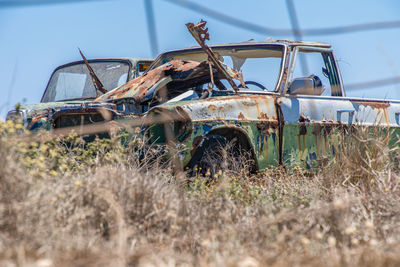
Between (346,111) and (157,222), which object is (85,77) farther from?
(157,222)

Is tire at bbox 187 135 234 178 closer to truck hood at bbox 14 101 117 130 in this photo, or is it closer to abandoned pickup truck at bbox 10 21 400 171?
abandoned pickup truck at bbox 10 21 400 171

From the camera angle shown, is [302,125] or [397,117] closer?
[302,125]

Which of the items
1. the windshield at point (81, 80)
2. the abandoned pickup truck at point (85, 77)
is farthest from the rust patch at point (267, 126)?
the windshield at point (81, 80)

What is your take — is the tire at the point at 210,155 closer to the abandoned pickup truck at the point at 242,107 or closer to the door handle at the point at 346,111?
the abandoned pickup truck at the point at 242,107

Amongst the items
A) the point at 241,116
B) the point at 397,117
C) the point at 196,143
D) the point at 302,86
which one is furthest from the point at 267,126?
the point at 397,117

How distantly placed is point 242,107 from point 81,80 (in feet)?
10.5

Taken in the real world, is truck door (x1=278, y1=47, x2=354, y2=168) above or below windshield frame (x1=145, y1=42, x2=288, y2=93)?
below

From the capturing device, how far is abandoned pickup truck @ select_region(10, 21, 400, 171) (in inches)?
182

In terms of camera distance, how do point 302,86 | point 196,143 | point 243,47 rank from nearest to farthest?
point 196,143 < point 302,86 < point 243,47

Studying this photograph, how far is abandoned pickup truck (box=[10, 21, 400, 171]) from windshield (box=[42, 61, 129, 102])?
149cm

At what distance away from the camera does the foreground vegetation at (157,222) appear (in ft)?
→ 8.26

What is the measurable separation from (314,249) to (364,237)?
44 centimetres

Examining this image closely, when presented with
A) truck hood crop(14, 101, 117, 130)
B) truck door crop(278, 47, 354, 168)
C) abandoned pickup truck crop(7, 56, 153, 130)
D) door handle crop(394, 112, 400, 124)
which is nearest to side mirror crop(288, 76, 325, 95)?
truck door crop(278, 47, 354, 168)

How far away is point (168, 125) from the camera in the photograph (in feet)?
15.1
